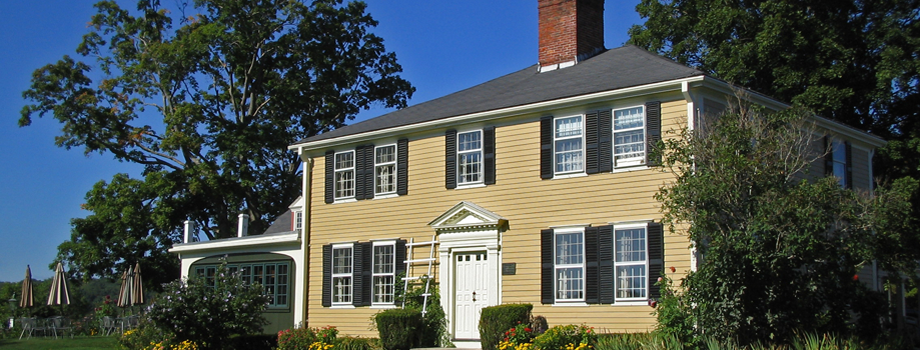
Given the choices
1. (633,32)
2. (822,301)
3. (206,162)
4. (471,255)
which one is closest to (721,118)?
(822,301)

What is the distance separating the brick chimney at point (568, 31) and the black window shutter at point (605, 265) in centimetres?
564

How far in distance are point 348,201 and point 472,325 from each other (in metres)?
4.83

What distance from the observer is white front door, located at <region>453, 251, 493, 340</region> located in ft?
64.3

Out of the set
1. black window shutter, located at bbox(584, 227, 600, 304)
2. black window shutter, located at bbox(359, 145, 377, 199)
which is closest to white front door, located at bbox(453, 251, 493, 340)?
black window shutter, located at bbox(584, 227, 600, 304)

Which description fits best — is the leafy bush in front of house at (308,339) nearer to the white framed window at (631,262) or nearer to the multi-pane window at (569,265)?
the multi-pane window at (569,265)

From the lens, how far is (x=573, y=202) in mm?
18156

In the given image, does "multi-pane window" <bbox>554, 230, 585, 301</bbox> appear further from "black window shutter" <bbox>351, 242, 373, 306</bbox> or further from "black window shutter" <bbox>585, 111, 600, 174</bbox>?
"black window shutter" <bbox>351, 242, 373, 306</bbox>

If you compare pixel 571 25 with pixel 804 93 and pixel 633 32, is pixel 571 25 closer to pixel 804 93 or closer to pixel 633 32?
pixel 804 93

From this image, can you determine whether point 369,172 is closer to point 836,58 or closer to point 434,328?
point 434,328

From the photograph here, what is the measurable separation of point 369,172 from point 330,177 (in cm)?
138

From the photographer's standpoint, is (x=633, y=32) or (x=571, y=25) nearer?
(x=571, y=25)

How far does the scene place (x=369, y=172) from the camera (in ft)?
72.4

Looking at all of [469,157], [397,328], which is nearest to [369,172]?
[469,157]

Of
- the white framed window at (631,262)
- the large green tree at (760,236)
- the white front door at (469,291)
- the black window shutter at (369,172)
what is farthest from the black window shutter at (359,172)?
the large green tree at (760,236)
